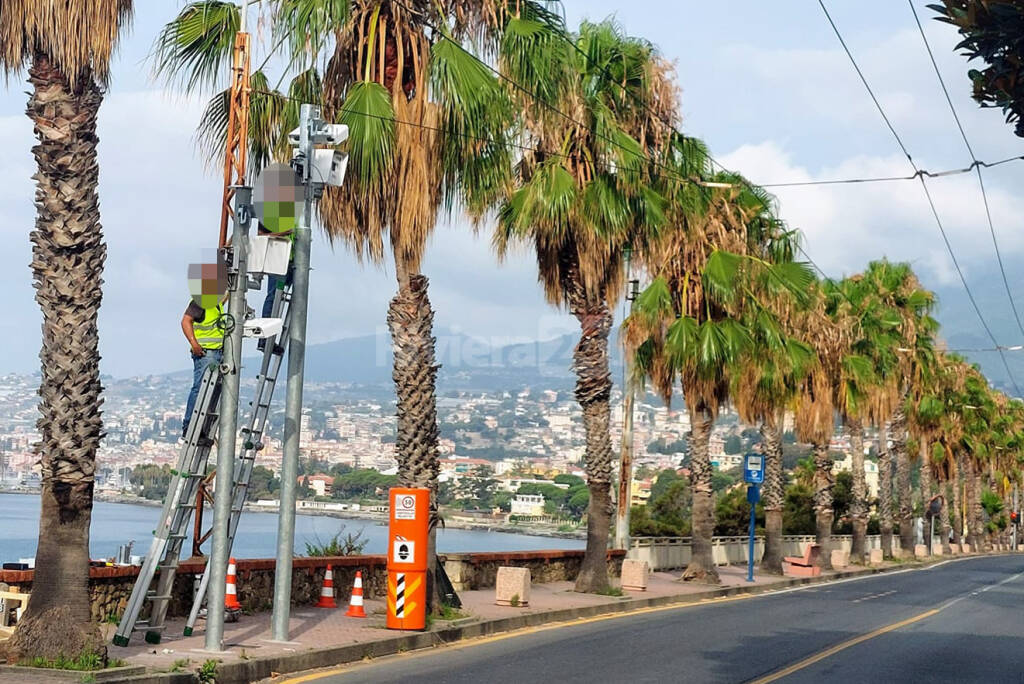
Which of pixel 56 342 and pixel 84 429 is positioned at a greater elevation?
pixel 56 342

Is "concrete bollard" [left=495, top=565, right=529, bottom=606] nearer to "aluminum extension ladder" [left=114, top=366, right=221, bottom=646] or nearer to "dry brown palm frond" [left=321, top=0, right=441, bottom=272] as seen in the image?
"dry brown palm frond" [left=321, top=0, right=441, bottom=272]

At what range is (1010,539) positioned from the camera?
141 meters

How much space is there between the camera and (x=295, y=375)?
15.2 m

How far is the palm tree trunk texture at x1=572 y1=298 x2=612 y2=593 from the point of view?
85.0 ft

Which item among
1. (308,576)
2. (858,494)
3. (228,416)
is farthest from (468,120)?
(858,494)

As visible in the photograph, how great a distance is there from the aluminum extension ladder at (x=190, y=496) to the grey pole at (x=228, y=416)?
1.35 feet

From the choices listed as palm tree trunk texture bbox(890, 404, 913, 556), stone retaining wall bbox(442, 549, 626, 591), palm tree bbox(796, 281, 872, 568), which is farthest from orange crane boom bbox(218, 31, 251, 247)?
palm tree trunk texture bbox(890, 404, 913, 556)

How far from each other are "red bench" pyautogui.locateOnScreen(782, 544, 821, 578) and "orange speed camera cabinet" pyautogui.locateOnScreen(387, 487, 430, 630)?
89.6 ft

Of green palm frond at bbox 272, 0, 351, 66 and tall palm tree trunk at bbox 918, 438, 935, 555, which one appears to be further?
tall palm tree trunk at bbox 918, 438, 935, 555

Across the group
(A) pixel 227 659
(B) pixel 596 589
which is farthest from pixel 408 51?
(B) pixel 596 589

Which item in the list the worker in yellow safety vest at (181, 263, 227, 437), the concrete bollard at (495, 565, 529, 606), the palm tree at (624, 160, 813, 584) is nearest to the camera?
the worker in yellow safety vest at (181, 263, 227, 437)

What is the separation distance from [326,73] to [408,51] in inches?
52.1

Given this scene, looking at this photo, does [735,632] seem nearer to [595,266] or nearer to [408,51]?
[595,266]

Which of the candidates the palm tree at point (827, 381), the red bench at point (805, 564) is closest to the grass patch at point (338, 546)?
the palm tree at point (827, 381)
